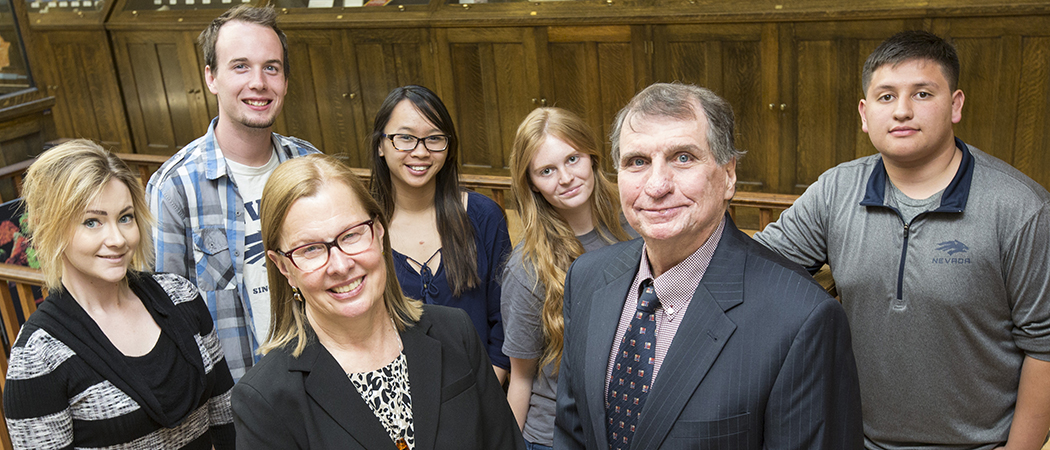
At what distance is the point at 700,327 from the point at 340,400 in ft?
2.06

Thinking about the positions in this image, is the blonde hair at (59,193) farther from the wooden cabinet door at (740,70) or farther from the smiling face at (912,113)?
the wooden cabinet door at (740,70)

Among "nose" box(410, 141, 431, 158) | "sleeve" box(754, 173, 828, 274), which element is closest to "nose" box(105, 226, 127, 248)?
"nose" box(410, 141, 431, 158)

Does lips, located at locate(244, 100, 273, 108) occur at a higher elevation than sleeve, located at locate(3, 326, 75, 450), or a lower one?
higher

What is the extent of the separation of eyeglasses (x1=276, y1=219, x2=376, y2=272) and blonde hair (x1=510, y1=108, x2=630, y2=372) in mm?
688

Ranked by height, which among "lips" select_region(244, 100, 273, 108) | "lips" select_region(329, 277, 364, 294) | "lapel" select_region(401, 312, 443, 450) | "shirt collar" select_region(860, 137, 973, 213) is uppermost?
"lips" select_region(244, 100, 273, 108)

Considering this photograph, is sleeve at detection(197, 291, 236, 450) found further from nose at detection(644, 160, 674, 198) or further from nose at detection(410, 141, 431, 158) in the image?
nose at detection(644, 160, 674, 198)

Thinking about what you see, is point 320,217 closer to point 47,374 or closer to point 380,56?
point 47,374

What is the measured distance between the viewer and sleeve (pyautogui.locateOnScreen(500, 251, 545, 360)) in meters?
2.12

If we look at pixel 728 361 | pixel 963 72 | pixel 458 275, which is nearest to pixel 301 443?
pixel 728 361

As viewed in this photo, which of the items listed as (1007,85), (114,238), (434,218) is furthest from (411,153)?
(1007,85)

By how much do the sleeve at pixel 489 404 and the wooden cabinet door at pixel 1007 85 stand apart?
3.73 meters

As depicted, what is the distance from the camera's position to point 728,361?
135 cm

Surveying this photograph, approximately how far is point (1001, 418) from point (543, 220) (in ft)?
3.79

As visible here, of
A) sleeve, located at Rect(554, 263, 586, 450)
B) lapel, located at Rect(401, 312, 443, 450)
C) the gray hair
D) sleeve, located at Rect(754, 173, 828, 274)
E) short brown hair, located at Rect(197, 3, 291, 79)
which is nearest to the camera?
the gray hair
